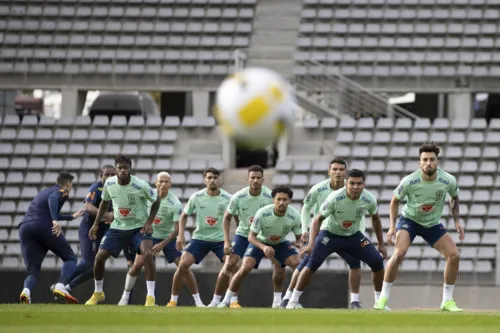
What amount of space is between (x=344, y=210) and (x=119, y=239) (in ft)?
10.8

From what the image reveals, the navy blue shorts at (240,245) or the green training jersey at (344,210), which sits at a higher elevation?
the green training jersey at (344,210)

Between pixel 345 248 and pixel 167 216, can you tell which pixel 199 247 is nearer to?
pixel 167 216

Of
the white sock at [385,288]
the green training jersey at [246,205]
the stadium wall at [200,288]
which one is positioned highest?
the green training jersey at [246,205]

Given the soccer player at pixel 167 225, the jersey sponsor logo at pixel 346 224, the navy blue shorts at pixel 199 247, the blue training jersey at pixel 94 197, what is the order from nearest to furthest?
the jersey sponsor logo at pixel 346 224 < the navy blue shorts at pixel 199 247 < the blue training jersey at pixel 94 197 < the soccer player at pixel 167 225

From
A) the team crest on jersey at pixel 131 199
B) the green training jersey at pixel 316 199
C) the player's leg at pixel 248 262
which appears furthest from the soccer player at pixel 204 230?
the green training jersey at pixel 316 199

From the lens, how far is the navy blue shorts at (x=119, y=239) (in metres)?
15.4

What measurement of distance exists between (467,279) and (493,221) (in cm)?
186

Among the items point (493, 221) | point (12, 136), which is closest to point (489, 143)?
point (493, 221)

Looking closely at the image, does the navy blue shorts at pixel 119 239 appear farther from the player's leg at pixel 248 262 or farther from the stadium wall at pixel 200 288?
the stadium wall at pixel 200 288

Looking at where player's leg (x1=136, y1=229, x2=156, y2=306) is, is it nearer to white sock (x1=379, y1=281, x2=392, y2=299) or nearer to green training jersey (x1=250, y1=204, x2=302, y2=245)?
green training jersey (x1=250, y1=204, x2=302, y2=245)

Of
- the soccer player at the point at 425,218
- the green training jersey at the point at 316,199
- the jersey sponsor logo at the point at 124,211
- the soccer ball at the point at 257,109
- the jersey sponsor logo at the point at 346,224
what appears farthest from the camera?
the jersey sponsor logo at the point at 124,211

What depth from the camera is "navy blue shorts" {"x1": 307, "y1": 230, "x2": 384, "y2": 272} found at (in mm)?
13945

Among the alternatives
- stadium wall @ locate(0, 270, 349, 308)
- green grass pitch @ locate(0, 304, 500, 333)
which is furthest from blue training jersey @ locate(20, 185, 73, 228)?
stadium wall @ locate(0, 270, 349, 308)

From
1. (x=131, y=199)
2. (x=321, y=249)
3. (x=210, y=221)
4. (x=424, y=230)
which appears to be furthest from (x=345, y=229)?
(x=131, y=199)
